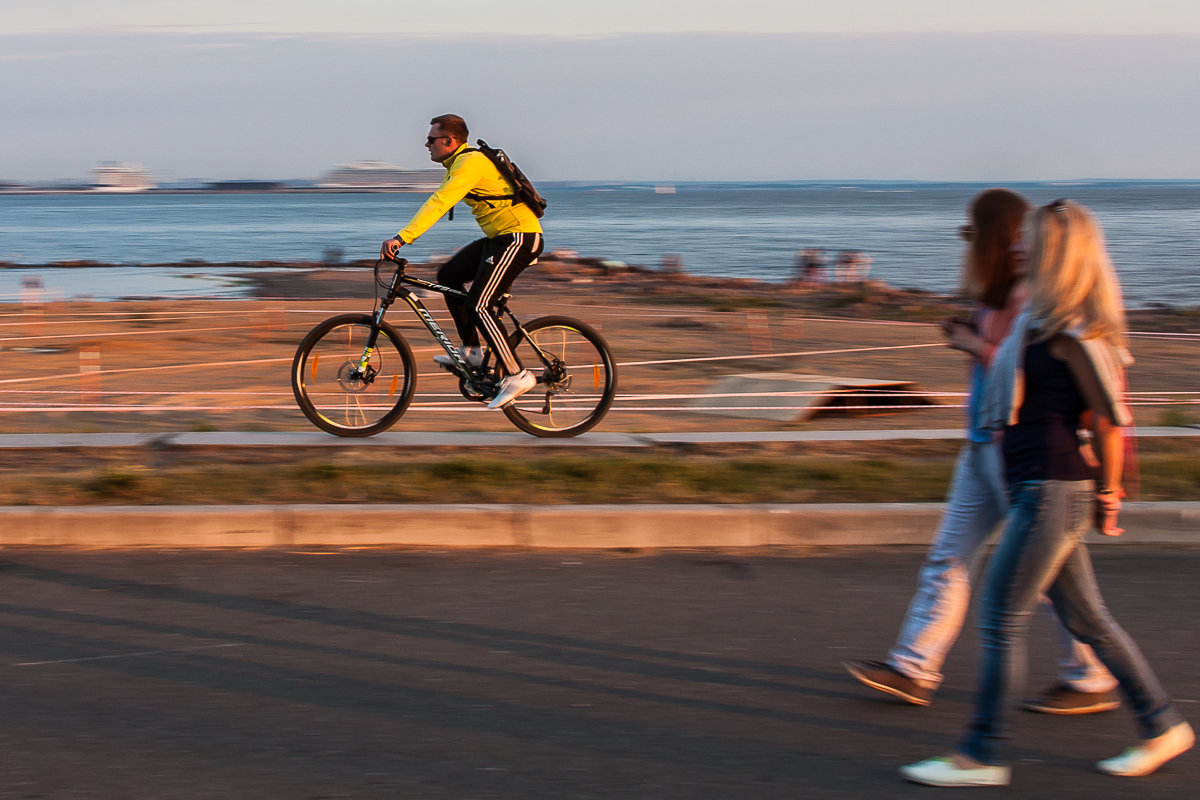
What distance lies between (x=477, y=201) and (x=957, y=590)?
14.1 feet

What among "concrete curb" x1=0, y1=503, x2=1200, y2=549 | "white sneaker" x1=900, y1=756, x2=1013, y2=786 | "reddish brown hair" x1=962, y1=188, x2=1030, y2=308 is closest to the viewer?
"white sneaker" x1=900, y1=756, x2=1013, y2=786

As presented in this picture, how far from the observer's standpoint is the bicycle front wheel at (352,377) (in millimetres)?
7609

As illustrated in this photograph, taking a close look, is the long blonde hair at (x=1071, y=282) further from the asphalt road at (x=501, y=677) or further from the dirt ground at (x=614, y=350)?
the dirt ground at (x=614, y=350)

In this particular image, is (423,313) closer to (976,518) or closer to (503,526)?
(503,526)

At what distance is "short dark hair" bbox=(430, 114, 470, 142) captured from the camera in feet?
24.0

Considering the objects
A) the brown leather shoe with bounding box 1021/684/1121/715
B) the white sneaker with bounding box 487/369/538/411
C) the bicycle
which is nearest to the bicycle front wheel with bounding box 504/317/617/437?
the bicycle

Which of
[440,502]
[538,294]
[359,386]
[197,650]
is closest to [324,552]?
[440,502]

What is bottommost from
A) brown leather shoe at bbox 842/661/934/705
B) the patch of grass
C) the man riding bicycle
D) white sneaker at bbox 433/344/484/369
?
brown leather shoe at bbox 842/661/934/705

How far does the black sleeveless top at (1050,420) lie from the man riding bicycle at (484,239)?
4229 mm

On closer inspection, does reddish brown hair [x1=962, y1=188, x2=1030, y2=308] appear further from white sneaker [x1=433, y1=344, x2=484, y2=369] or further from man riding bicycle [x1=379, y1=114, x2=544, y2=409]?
white sneaker [x1=433, y1=344, x2=484, y2=369]

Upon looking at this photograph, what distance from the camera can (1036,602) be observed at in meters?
3.30

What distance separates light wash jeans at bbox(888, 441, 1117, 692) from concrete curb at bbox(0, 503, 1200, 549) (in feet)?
6.20

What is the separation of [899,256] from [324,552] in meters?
54.6

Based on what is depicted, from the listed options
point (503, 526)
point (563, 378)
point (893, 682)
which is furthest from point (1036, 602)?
point (563, 378)
